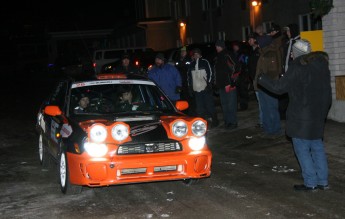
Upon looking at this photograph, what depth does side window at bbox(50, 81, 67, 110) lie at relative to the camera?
869 centimetres

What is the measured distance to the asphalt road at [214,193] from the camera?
665cm

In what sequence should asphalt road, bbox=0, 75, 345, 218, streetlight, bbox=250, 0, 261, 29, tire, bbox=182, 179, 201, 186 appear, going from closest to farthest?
asphalt road, bbox=0, 75, 345, 218 < tire, bbox=182, 179, 201, 186 < streetlight, bbox=250, 0, 261, 29

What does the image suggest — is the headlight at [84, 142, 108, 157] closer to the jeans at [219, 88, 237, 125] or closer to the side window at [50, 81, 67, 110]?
the side window at [50, 81, 67, 110]

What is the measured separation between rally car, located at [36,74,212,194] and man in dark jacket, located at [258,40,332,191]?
111cm

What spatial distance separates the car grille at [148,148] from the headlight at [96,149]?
0.58 ft

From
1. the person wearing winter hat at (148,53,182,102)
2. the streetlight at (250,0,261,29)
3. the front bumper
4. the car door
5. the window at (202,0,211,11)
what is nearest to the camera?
the front bumper

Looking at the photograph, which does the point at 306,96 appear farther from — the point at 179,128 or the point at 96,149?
the point at 96,149

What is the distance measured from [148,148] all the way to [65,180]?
120cm

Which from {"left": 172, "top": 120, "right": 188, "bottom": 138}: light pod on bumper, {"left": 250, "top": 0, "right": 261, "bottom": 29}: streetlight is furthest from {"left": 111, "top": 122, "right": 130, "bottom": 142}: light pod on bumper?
{"left": 250, "top": 0, "right": 261, "bottom": 29}: streetlight

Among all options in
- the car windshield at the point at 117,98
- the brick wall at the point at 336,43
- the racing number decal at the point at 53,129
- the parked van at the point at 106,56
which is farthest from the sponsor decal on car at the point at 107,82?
the parked van at the point at 106,56

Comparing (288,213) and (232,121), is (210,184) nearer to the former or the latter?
(288,213)

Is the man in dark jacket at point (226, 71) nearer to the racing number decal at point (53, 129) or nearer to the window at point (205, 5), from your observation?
the racing number decal at point (53, 129)

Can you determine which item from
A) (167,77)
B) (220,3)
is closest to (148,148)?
(167,77)

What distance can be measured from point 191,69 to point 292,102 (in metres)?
5.69
